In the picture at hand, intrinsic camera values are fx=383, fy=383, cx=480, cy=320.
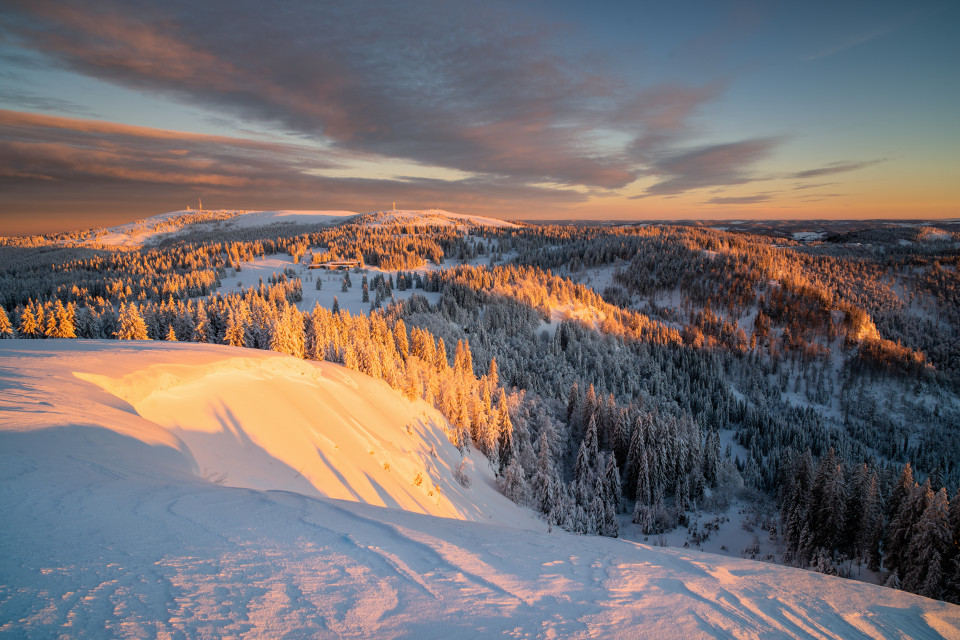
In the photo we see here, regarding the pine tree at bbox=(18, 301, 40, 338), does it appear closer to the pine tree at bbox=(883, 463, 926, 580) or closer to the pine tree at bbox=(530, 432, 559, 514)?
the pine tree at bbox=(530, 432, 559, 514)

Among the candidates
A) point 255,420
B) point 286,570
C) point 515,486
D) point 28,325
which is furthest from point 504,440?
point 28,325

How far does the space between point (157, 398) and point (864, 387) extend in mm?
176443

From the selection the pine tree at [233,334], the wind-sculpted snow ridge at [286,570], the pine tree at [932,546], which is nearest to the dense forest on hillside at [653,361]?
the pine tree at [932,546]

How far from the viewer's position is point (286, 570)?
18.3 ft

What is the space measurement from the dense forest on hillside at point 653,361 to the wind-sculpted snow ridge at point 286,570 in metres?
29.9

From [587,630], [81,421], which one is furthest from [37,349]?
[587,630]

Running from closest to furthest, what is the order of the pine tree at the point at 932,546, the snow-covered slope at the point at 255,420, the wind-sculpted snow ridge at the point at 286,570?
the wind-sculpted snow ridge at the point at 286,570
the snow-covered slope at the point at 255,420
the pine tree at the point at 932,546

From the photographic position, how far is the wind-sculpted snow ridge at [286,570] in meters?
4.40

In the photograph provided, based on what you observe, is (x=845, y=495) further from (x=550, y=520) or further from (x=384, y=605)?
(x=384, y=605)

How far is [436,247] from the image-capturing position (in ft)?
635

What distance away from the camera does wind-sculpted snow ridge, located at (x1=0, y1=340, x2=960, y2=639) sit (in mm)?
4398

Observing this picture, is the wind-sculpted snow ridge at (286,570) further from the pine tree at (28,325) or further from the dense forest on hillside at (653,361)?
the pine tree at (28,325)

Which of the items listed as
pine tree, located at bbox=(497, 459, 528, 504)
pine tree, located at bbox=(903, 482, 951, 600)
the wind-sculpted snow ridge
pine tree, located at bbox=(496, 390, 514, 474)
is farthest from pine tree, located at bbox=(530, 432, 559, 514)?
the wind-sculpted snow ridge

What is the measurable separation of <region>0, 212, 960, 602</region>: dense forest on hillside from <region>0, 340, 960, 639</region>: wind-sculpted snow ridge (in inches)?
1178
